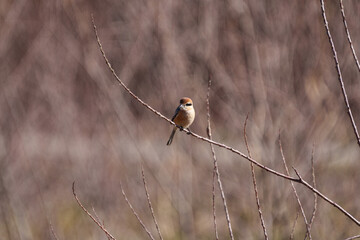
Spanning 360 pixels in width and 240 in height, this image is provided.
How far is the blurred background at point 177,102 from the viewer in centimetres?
455

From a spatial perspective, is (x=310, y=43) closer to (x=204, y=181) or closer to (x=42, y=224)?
(x=204, y=181)

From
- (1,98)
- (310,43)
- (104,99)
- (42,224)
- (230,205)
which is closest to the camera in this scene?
(310,43)

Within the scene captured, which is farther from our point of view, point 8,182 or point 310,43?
point 8,182

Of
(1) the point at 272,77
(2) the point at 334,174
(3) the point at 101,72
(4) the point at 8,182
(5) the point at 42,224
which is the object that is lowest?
(5) the point at 42,224

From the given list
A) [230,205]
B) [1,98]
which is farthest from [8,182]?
[230,205]

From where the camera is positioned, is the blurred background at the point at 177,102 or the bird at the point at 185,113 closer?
the bird at the point at 185,113

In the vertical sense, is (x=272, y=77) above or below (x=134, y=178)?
above

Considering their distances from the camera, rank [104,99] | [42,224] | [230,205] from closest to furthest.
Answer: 1. [104,99]
2. [230,205]
3. [42,224]

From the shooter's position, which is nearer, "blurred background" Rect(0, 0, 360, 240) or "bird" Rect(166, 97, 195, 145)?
"bird" Rect(166, 97, 195, 145)

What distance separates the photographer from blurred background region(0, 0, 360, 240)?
4.55 meters

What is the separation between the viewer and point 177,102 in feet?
15.8

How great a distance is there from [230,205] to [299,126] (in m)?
2.03

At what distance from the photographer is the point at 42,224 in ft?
23.2

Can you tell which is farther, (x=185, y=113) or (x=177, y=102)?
(x=177, y=102)
